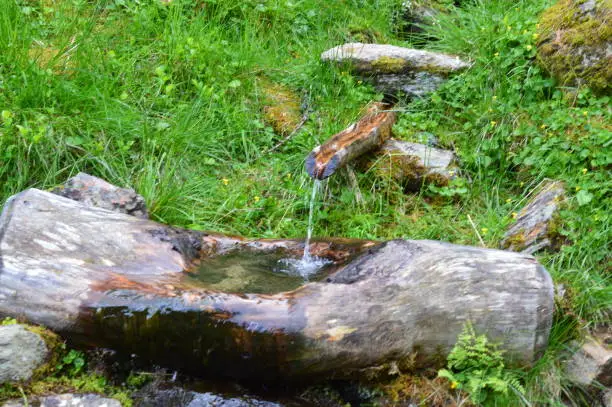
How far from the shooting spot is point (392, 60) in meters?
5.44

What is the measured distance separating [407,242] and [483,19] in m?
3.10

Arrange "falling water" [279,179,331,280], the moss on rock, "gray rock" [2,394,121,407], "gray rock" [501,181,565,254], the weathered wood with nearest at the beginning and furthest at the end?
"gray rock" [2,394,121,407]
"falling water" [279,179,331,280]
"gray rock" [501,181,565,254]
the weathered wood
the moss on rock

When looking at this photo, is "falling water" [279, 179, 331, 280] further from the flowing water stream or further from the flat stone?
the flat stone

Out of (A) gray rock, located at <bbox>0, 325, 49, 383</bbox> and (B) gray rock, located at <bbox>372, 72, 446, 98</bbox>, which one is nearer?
(A) gray rock, located at <bbox>0, 325, 49, 383</bbox>

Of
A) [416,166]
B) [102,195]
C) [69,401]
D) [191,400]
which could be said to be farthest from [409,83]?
[69,401]

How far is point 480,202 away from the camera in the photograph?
4535mm

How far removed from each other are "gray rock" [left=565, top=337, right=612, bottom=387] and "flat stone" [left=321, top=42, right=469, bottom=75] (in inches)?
109

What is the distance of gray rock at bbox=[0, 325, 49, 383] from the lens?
113 inches

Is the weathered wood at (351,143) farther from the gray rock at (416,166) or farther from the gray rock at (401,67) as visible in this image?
the gray rock at (401,67)

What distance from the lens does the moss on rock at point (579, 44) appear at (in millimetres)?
4570

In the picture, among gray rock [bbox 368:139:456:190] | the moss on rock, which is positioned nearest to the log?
gray rock [bbox 368:139:456:190]

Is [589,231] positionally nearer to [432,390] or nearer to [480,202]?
[480,202]

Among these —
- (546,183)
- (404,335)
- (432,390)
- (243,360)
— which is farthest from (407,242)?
(546,183)

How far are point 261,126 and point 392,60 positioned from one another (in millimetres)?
1216
